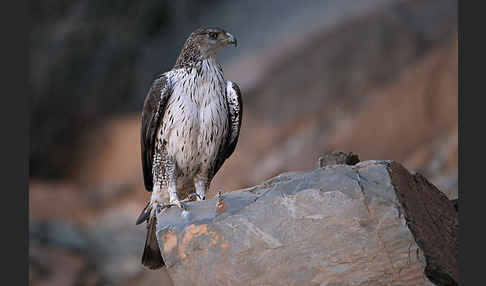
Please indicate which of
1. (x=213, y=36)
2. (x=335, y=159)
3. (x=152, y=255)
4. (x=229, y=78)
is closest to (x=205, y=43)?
(x=213, y=36)

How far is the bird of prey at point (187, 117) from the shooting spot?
390 centimetres

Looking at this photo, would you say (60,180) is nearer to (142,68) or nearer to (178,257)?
(142,68)

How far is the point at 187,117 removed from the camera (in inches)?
153

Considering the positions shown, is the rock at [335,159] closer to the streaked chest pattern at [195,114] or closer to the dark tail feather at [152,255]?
the streaked chest pattern at [195,114]

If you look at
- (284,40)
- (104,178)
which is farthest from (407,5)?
(104,178)

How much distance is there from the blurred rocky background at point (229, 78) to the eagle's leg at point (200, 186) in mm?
3631

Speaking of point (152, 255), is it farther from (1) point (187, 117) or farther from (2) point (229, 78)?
(2) point (229, 78)

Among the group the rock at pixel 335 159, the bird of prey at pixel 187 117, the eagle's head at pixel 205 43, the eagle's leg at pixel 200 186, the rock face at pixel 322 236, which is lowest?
the rock face at pixel 322 236

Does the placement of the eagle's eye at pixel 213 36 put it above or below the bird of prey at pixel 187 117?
above

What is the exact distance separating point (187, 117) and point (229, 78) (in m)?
4.79

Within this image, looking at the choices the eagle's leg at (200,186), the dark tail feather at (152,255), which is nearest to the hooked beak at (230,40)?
the eagle's leg at (200,186)

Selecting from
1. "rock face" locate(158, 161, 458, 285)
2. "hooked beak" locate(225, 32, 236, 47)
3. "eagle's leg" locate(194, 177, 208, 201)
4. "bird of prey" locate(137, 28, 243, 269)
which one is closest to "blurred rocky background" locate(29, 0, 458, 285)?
"eagle's leg" locate(194, 177, 208, 201)

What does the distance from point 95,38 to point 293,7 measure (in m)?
3.12

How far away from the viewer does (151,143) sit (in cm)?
408
